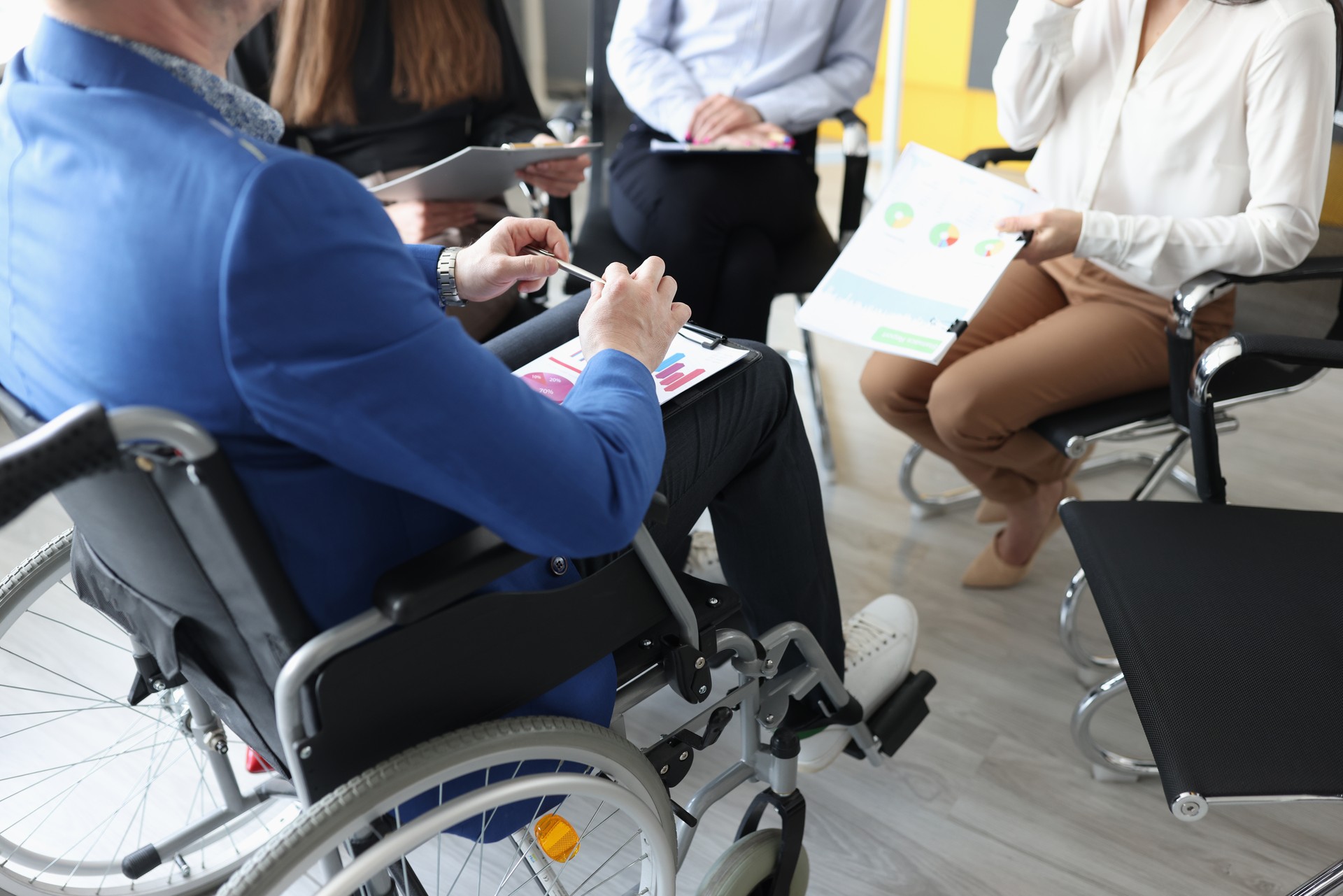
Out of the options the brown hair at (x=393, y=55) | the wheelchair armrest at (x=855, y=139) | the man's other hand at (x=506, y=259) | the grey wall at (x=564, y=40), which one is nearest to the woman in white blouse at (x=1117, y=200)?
the wheelchair armrest at (x=855, y=139)

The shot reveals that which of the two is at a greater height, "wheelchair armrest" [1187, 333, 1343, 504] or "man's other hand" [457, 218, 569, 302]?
"man's other hand" [457, 218, 569, 302]

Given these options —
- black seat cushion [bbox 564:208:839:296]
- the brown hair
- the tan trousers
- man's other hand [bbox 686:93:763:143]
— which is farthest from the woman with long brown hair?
the tan trousers

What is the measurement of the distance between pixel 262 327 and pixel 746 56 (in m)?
1.64

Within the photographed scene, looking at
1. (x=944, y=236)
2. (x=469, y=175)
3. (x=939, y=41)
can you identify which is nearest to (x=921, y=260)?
(x=944, y=236)

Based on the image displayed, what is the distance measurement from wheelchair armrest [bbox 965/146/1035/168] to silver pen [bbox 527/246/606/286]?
Answer: 95 centimetres

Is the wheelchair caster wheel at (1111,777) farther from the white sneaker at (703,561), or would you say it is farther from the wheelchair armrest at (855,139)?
the wheelchair armrest at (855,139)

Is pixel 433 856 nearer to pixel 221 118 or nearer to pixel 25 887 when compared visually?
pixel 25 887

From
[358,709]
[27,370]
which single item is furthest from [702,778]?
[27,370]

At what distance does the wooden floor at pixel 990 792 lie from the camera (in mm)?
1403

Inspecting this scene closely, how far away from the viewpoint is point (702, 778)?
1.56 m

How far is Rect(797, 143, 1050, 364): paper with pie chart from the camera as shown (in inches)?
57.0

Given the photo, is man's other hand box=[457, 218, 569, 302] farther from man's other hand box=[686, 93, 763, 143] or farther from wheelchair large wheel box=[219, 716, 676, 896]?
man's other hand box=[686, 93, 763, 143]

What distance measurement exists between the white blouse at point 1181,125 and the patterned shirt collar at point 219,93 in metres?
1.17

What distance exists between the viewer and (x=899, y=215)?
161 cm
